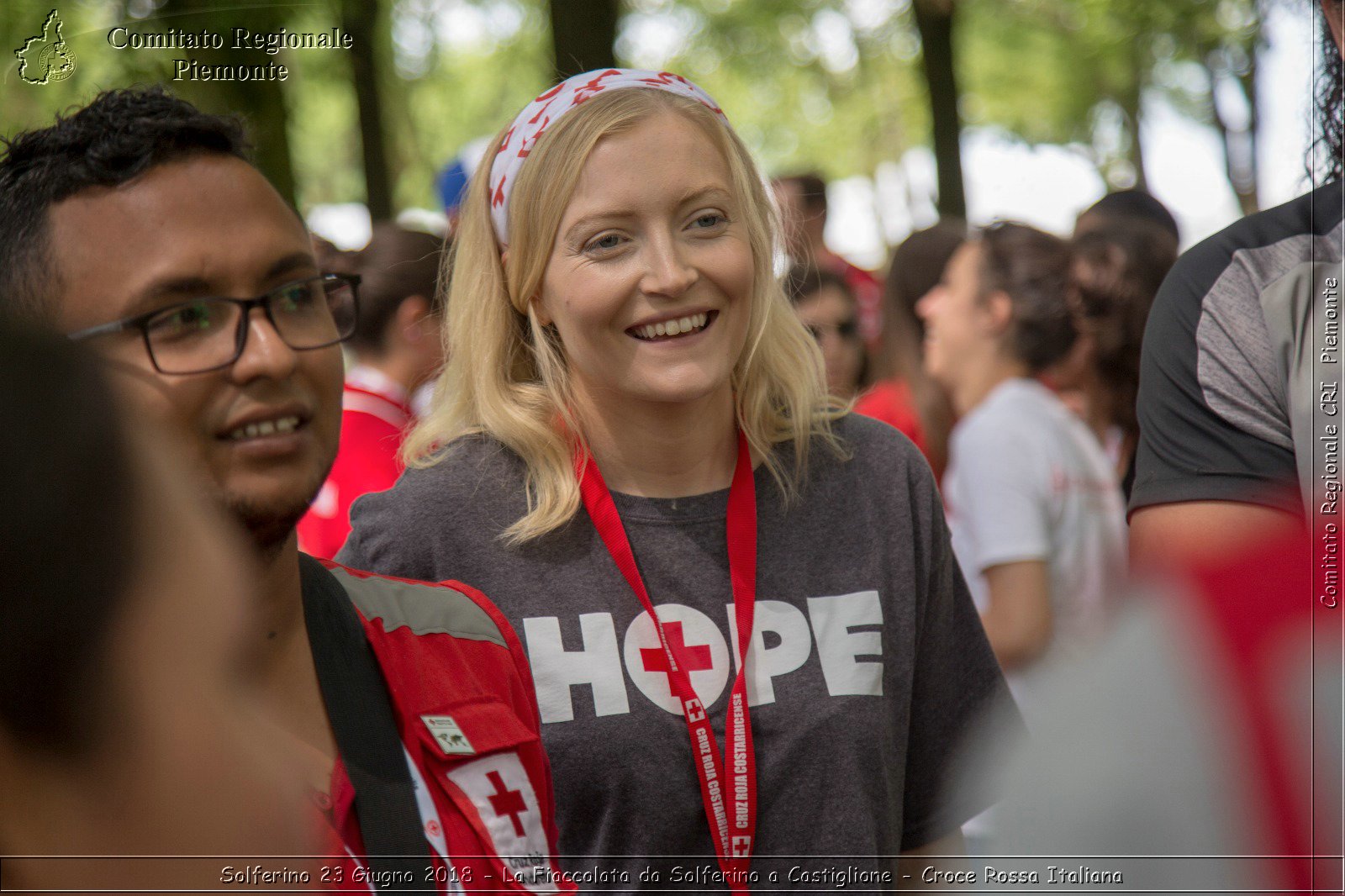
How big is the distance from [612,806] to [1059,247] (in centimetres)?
247

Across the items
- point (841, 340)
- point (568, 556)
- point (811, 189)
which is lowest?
point (568, 556)

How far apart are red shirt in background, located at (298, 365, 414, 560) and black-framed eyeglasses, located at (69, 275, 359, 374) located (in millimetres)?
1419

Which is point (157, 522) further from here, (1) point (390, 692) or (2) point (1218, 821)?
(1) point (390, 692)

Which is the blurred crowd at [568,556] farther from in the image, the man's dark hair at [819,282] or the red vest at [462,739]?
the man's dark hair at [819,282]

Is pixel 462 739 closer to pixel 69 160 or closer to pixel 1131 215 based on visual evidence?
pixel 69 160

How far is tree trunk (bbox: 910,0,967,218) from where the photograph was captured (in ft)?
23.9

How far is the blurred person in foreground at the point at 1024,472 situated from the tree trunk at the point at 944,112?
3525 millimetres

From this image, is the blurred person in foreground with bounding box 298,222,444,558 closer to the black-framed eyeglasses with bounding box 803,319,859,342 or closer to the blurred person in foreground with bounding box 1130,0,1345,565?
the black-framed eyeglasses with bounding box 803,319,859,342

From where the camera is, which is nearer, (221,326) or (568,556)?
(221,326)

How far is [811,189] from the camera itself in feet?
17.4

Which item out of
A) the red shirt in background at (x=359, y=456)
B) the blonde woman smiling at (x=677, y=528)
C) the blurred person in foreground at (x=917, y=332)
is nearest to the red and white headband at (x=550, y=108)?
the blonde woman smiling at (x=677, y=528)

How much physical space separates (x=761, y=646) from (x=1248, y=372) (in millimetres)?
881

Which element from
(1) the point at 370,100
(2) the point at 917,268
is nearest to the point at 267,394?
(1) the point at 370,100

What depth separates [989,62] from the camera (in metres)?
13.2
